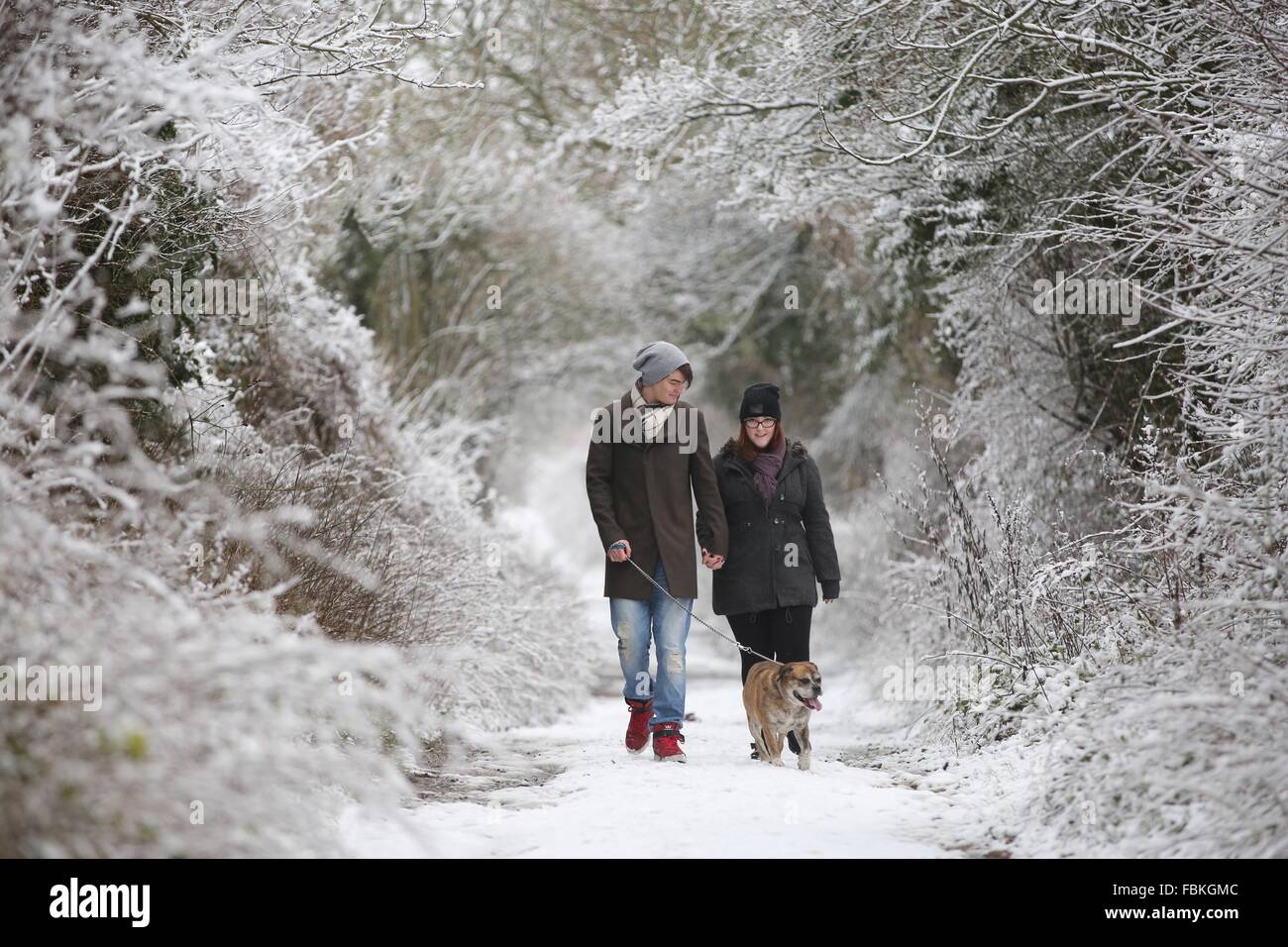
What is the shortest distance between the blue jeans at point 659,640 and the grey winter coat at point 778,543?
0.26 meters

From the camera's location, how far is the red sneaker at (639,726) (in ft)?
20.8

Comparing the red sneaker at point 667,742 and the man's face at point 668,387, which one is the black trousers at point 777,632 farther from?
the man's face at point 668,387

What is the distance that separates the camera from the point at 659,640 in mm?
6160

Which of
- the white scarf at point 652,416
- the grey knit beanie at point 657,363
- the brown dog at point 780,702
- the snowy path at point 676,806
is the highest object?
the grey knit beanie at point 657,363

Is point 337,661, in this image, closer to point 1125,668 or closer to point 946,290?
point 1125,668

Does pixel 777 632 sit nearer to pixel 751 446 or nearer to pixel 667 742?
pixel 667 742

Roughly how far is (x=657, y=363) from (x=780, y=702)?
1.82m

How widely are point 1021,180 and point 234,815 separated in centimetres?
689

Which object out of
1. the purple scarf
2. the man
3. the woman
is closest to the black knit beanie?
the woman

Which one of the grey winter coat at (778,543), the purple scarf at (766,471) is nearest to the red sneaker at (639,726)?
the grey winter coat at (778,543)

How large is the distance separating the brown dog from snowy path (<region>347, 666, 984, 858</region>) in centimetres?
12

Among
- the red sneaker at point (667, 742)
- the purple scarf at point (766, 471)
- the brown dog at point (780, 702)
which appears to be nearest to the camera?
the brown dog at point (780, 702)

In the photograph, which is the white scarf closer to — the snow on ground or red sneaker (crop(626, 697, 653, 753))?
red sneaker (crop(626, 697, 653, 753))

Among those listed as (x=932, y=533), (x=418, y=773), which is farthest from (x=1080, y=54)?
(x=418, y=773)
